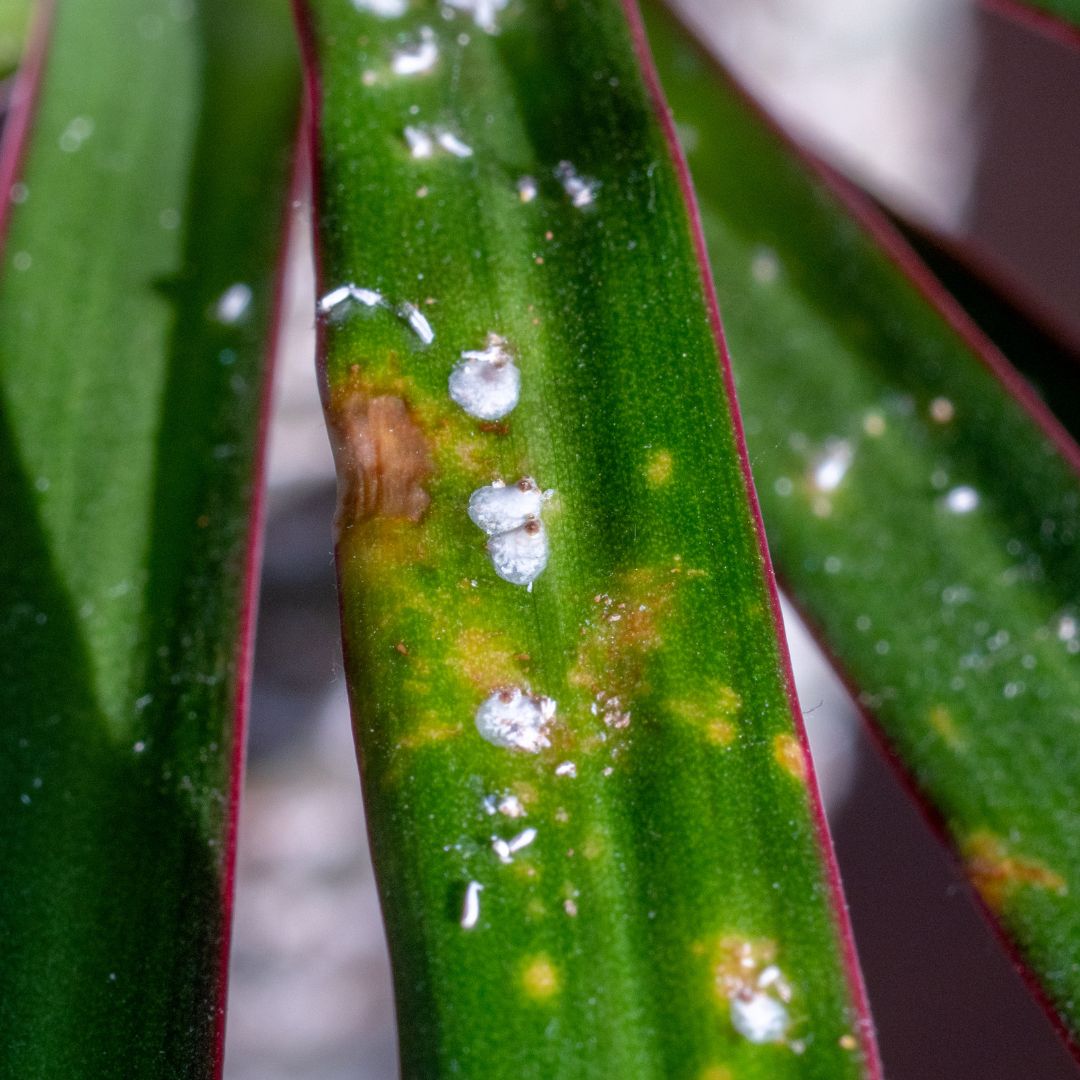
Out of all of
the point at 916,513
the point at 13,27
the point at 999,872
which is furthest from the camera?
the point at 13,27

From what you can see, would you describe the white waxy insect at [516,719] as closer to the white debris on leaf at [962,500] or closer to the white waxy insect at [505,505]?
the white waxy insect at [505,505]

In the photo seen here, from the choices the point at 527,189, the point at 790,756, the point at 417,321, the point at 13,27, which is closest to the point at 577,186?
the point at 527,189

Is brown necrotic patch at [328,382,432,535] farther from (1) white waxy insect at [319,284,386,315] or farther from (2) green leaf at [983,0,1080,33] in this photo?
(2) green leaf at [983,0,1080,33]

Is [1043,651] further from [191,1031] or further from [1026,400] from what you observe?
[191,1031]

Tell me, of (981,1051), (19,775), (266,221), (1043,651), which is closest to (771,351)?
(1043,651)

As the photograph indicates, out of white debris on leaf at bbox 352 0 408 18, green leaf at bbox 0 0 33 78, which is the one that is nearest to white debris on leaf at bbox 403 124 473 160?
white debris on leaf at bbox 352 0 408 18

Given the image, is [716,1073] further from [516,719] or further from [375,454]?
[375,454]
